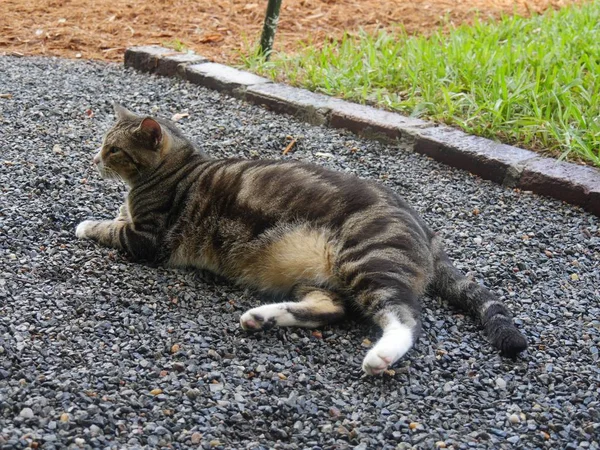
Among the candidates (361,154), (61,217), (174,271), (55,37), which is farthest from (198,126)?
(55,37)

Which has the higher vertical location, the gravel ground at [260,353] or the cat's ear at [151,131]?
the cat's ear at [151,131]

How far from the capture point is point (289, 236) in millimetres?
3199

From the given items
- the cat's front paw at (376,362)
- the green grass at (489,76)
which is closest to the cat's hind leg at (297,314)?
the cat's front paw at (376,362)

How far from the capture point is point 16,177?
4184 mm

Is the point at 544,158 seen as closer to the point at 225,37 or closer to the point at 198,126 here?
the point at 198,126

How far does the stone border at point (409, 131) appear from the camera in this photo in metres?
4.34

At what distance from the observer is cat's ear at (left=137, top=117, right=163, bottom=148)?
3553 mm

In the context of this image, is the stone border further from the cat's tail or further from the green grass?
the cat's tail

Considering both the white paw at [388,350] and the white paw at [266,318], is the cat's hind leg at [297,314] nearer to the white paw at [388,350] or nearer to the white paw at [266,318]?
the white paw at [266,318]

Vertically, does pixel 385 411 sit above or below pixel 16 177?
above

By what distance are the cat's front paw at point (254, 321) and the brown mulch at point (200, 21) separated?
4.31 metres

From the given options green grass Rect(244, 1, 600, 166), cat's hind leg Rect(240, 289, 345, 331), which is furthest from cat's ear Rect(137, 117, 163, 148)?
green grass Rect(244, 1, 600, 166)

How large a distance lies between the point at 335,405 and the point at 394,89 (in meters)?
3.52

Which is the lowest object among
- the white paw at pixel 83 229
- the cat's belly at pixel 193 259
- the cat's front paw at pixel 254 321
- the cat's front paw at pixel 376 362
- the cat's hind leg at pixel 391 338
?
the white paw at pixel 83 229
